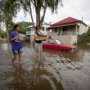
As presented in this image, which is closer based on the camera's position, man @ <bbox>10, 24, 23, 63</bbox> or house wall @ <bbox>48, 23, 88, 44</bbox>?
man @ <bbox>10, 24, 23, 63</bbox>

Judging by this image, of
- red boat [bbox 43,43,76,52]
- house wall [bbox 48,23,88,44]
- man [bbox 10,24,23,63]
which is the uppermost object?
man [bbox 10,24,23,63]

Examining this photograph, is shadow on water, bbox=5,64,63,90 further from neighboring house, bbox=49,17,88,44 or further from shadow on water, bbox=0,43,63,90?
neighboring house, bbox=49,17,88,44

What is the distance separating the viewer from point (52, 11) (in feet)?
108

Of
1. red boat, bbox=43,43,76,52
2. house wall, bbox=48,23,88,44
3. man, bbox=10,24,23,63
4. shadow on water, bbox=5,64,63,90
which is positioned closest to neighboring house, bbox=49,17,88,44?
house wall, bbox=48,23,88,44

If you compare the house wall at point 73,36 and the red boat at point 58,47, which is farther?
the house wall at point 73,36

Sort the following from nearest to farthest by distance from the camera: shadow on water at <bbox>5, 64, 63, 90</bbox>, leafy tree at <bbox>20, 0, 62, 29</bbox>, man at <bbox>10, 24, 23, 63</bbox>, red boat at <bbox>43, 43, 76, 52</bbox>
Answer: shadow on water at <bbox>5, 64, 63, 90</bbox>, man at <bbox>10, 24, 23, 63</bbox>, red boat at <bbox>43, 43, 76, 52</bbox>, leafy tree at <bbox>20, 0, 62, 29</bbox>

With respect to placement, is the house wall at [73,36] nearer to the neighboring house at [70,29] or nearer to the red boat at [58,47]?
the neighboring house at [70,29]

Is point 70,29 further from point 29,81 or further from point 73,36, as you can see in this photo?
point 29,81

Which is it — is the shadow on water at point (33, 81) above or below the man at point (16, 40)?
Result: below

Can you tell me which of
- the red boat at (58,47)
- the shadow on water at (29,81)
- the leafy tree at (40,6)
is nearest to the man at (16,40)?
the shadow on water at (29,81)

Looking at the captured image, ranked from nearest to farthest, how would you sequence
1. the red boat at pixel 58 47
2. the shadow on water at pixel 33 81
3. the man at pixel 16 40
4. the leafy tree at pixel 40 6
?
1. the shadow on water at pixel 33 81
2. the man at pixel 16 40
3. the red boat at pixel 58 47
4. the leafy tree at pixel 40 6

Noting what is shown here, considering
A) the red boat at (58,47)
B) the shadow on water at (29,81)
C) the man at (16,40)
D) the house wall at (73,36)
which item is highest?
the man at (16,40)

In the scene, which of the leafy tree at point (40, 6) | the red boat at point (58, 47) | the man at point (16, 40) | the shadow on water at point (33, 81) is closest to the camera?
the shadow on water at point (33, 81)

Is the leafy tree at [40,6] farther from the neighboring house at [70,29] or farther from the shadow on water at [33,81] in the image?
the shadow on water at [33,81]
